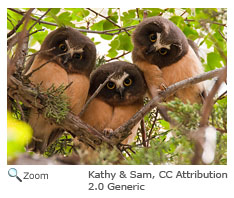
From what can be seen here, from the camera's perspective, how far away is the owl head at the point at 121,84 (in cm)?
170

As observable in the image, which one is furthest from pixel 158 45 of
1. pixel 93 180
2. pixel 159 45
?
pixel 93 180

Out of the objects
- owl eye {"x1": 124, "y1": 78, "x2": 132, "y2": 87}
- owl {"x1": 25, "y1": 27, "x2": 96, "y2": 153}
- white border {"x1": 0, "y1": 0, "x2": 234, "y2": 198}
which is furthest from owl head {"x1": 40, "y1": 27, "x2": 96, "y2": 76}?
white border {"x1": 0, "y1": 0, "x2": 234, "y2": 198}

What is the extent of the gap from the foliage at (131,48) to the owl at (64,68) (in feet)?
0.21

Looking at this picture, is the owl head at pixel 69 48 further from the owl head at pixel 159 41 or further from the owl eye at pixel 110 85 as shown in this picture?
the owl head at pixel 159 41

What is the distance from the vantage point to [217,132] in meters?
1.17

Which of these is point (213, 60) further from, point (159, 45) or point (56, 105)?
point (56, 105)

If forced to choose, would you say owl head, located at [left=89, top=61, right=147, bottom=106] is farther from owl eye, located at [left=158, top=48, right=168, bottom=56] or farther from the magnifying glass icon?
the magnifying glass icon

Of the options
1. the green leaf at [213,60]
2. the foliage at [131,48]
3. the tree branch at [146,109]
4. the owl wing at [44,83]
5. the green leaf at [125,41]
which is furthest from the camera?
the green leaf at [125,41]

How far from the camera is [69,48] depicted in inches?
64.4

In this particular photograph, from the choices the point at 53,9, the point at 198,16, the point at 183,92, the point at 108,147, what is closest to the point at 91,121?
the point at 108,147

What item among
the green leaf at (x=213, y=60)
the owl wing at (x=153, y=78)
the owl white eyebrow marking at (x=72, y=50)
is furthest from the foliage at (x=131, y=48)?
the owl wing at (x=153, y=78)

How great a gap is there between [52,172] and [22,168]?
0.10m

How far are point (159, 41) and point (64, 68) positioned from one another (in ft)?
1.55
